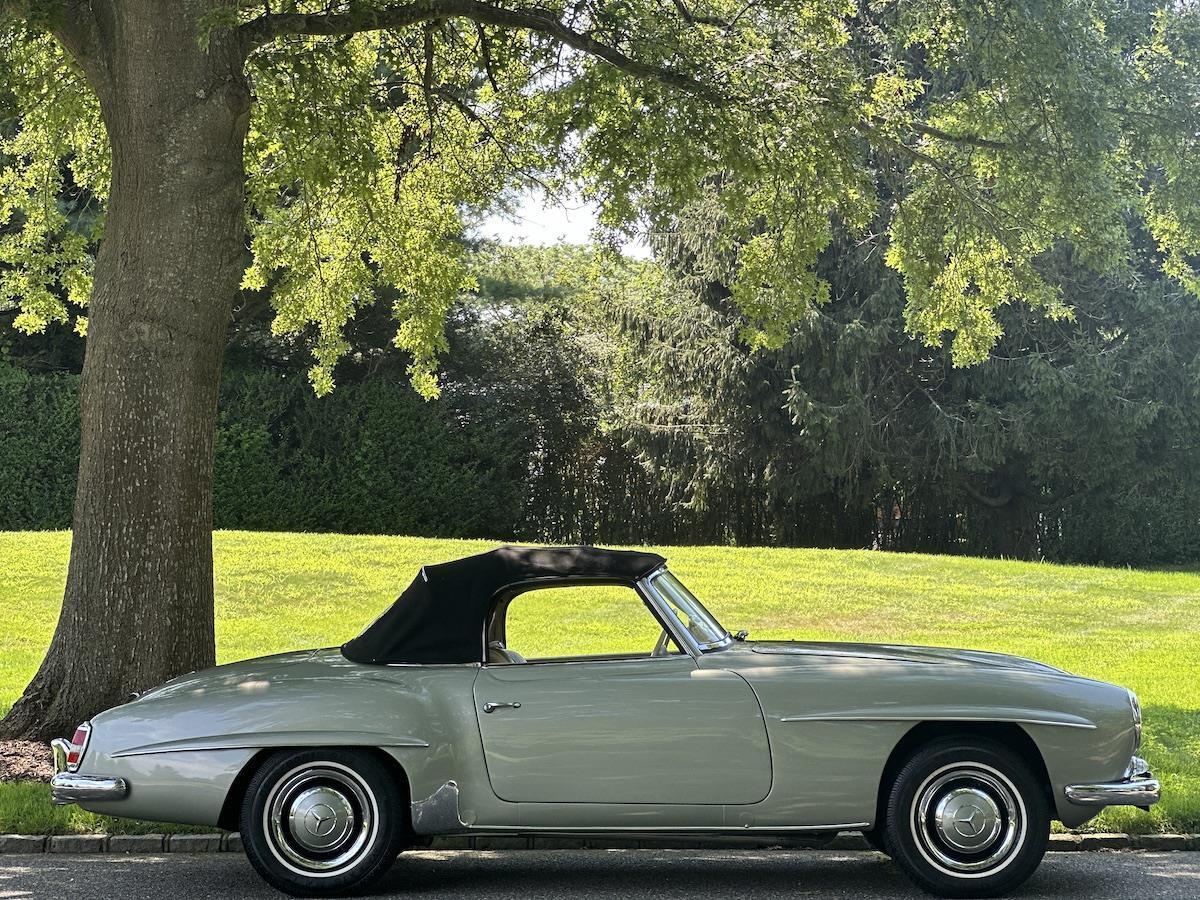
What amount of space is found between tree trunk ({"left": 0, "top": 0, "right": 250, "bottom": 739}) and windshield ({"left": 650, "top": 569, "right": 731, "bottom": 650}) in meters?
3.91

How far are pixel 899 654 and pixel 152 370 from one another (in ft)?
17.3

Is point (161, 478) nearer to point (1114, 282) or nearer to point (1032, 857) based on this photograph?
point (1032, 857)

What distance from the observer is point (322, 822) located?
6422 mm

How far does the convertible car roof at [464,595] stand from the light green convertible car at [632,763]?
216mm

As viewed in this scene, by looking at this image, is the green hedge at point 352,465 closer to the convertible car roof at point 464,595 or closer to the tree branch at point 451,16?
the tree branch at point 451,16

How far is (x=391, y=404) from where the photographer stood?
2853 centimetres

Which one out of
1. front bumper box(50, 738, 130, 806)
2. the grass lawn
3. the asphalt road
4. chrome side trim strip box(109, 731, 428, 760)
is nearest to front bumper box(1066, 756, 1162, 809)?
the asphalt road

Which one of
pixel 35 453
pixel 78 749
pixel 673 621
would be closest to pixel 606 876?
pixel 673 621

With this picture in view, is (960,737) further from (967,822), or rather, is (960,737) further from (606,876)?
(606,876)

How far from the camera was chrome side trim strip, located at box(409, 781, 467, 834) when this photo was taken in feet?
20.9

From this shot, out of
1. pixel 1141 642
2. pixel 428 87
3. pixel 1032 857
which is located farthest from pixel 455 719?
pixel 1141 642

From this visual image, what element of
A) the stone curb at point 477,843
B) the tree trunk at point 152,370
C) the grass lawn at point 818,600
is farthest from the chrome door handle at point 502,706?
the grass lawn at point 818,600

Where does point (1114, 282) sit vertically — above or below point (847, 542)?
above

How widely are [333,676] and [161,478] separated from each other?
3.20 metres
